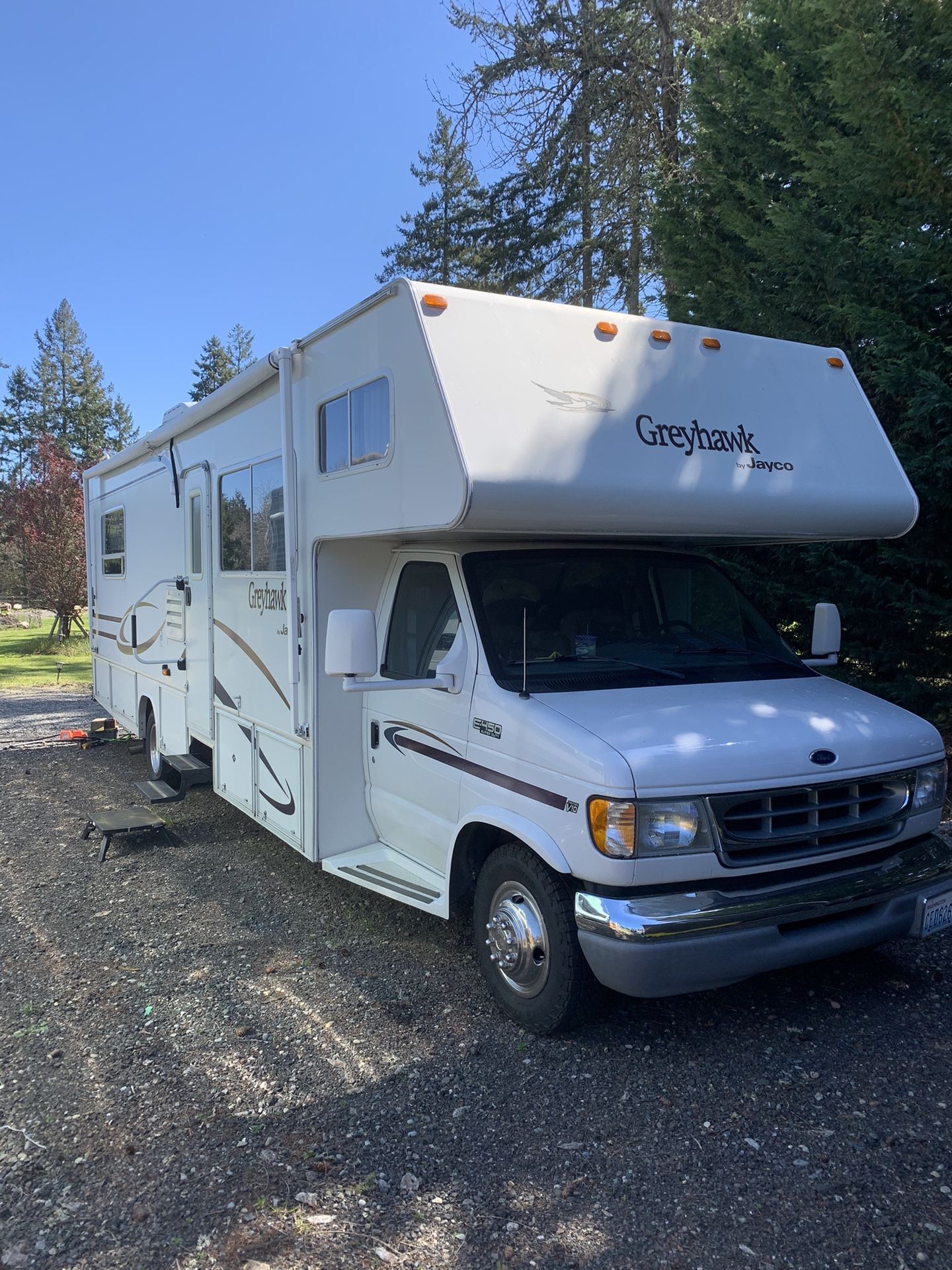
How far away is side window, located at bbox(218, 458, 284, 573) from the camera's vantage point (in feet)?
18.3

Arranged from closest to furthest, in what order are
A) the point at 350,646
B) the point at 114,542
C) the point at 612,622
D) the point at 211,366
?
the point at 350,646, the point at 612,622, the point at 114,542, the point at 211,366

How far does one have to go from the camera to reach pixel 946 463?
654 centimetres

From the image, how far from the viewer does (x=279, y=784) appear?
18.7ft

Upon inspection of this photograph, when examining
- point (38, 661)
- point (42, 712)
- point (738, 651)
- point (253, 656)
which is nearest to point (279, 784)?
point (253, 656)

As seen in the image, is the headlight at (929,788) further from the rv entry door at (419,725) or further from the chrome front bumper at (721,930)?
the rv entry door at (419,725)

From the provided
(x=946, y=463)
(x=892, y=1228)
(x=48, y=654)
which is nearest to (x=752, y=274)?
(x=946, y=463)

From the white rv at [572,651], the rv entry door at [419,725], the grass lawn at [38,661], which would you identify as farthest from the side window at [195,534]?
the grass lawn at [38,661]

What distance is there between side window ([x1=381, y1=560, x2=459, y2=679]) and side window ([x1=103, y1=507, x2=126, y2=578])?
510cm

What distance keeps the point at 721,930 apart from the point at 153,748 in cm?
634

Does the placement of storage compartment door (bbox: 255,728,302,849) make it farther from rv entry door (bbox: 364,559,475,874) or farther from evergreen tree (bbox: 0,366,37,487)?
evergreen tree (bbox: 0,366,37,487)

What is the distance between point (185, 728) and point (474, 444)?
450 centimetres

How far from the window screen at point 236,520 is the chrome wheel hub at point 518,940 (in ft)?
9.83

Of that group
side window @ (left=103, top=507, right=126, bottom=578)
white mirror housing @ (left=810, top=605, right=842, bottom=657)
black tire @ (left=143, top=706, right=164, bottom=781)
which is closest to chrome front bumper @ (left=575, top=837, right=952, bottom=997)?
white mirror housing @ (left=810, top=605, right=842, bottom=657)

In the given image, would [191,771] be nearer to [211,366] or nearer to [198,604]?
[198,604]
